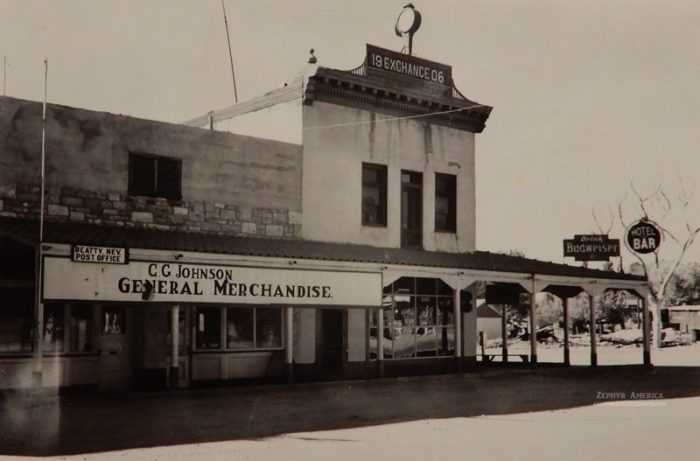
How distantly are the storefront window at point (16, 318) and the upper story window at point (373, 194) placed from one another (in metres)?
9.35

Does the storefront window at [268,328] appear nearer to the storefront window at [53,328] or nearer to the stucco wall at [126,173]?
the stucco wall at [126,173]

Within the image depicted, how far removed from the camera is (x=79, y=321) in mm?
17422

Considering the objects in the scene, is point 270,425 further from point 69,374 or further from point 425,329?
point 425,329

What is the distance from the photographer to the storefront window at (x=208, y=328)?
1923cm

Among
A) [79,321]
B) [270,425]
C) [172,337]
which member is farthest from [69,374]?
[270,425]

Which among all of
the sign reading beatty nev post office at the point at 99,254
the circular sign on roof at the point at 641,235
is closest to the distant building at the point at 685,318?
the circular sign on roof at the point at 641,235

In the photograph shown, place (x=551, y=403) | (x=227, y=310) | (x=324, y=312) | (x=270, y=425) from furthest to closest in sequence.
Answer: (x=324, y=312)
(x=227, y=310)
(x=551, y=403)
(x=270, y=425)

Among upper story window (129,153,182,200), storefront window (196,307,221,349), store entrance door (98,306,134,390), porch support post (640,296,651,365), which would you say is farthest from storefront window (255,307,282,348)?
porch support post (640,296,651,365)

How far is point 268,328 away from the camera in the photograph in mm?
20422

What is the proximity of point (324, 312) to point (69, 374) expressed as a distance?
23.2 feet

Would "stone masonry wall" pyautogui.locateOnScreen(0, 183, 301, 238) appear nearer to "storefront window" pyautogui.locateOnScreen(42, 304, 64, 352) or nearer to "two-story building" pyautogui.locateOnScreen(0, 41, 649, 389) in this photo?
"two-story building" pyautogui.locateOnScreen(0, 41, 649, 389)

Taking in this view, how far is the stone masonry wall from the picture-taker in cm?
1672

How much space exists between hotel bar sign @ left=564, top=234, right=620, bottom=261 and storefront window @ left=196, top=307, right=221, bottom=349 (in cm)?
2166

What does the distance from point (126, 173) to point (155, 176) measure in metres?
0.77
